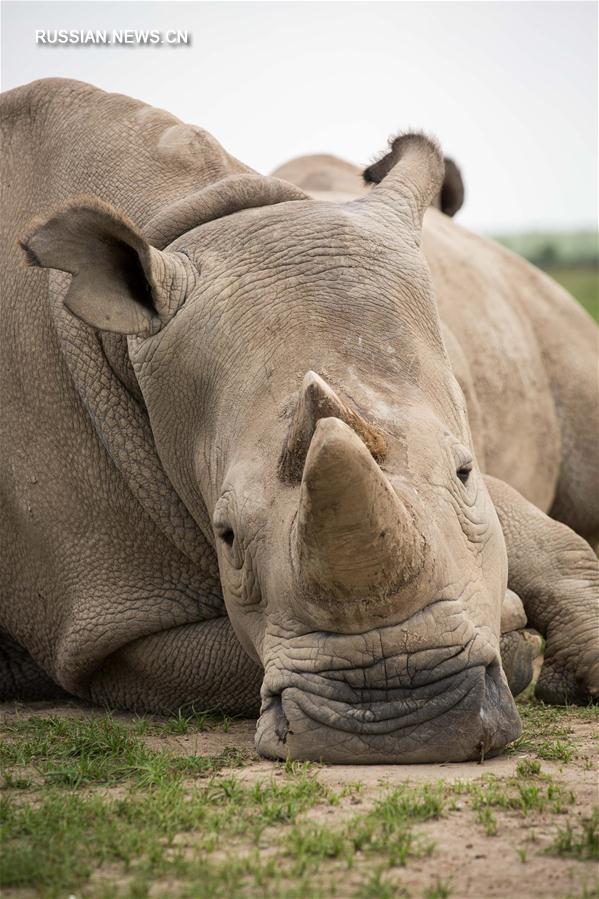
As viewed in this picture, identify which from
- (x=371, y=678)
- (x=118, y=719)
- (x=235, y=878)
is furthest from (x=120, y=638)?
(x=235, y=878)

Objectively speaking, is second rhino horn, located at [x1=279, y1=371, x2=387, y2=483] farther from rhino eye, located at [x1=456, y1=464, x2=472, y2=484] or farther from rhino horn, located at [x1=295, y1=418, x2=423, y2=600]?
rhino eye, located at [x1=456, y1=464, x2=472, y2=484]

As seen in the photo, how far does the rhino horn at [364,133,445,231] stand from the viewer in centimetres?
676

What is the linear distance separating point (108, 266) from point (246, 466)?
3.98 feet

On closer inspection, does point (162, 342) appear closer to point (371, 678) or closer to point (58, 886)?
point (371, 678)

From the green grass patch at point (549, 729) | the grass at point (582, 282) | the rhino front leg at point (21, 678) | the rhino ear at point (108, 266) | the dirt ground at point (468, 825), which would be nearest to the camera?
the dirt ground at point (468, 825)

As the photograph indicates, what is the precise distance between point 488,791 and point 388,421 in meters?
1.41

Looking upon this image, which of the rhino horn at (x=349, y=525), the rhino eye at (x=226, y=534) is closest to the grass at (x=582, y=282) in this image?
the rhino eye at (x=226, y=534)

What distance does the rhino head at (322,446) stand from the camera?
16.1ft

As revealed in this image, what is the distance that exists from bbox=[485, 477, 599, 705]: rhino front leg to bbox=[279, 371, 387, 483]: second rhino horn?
89.1 inches

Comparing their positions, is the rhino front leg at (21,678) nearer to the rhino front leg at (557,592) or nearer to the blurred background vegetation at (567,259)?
the rhino front leg at (557,592)

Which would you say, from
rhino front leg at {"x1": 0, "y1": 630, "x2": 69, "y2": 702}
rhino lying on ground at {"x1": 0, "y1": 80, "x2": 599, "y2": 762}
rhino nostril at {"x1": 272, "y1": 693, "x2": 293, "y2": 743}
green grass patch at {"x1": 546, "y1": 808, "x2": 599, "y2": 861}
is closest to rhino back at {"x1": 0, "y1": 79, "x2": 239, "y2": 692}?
rhino lying on ground at {"x1": 0, "y1": 80, "x2": 599, "y2": 762}

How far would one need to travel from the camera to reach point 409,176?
7.00 metres

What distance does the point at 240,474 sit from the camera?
5508 mm

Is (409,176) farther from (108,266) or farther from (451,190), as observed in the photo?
(451,190)
